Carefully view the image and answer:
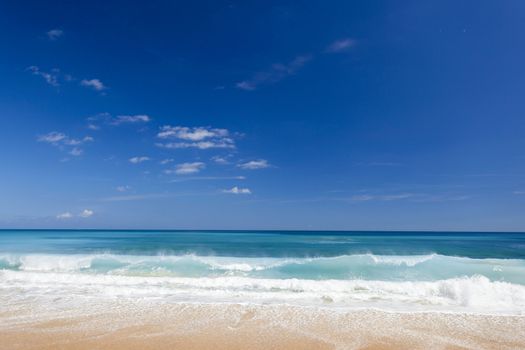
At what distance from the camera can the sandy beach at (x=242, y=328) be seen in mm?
5668

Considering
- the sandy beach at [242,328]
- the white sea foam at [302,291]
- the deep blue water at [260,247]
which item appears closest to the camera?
the sandy beach at [242,328]

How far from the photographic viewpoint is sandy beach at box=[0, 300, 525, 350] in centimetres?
567

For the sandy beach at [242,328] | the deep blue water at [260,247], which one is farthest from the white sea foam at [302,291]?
the deep blue water at [260,247]

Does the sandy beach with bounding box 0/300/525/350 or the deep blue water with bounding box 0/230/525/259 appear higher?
the sandy beach with bounding box 0/300/525/350

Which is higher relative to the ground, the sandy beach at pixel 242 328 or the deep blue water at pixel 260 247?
the sandy beach at pixel 242 328

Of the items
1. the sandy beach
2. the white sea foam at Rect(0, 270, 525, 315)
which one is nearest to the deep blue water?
the white sea foam at Rect(0, 270, 525, 315)

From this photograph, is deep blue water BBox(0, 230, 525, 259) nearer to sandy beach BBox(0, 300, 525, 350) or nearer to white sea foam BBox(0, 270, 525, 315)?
white sea foam BBox(0, 270, 525, 315)

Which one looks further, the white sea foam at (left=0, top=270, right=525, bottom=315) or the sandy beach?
the white sea foam at (left=0, top=270, right=525, bottom=315)

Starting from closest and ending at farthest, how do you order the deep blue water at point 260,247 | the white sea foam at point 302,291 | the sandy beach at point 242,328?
the sandy beach at point 242,328 → the white sea foam at point 302,291 → the deep blue water at point 260,247

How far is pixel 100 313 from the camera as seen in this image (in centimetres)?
745

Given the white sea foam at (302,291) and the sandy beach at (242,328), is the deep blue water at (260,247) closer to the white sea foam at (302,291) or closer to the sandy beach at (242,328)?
the white sea foam at (302,291)

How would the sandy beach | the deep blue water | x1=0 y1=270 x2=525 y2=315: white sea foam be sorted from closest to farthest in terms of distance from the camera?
the sandy beach
x1=0 y1=270 x2=525 y2=315: white sea foam
the deep blue water

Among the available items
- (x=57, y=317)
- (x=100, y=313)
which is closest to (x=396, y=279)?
(x=100, y=313)

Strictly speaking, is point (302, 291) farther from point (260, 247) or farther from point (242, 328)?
point (260, 247)
